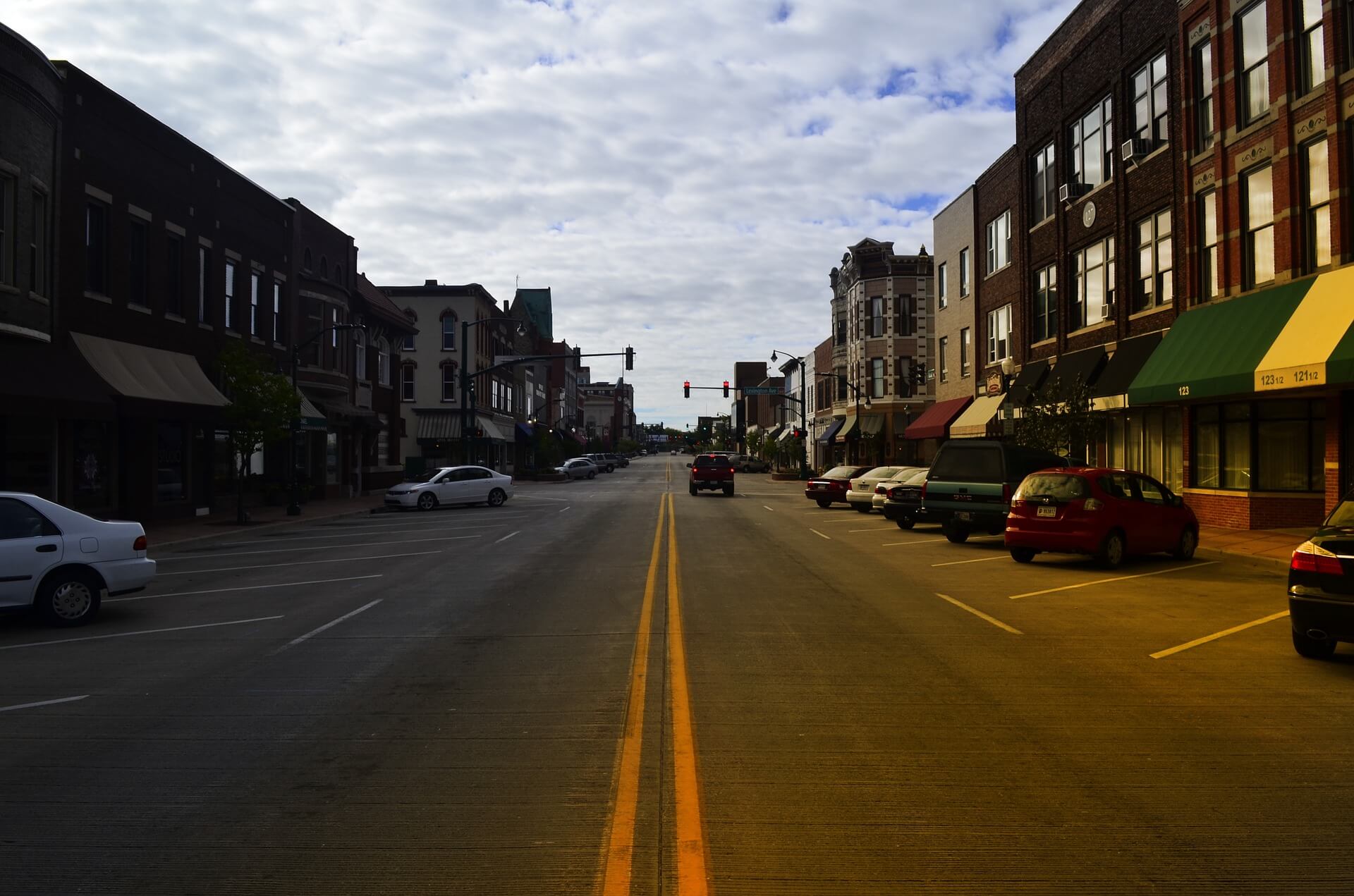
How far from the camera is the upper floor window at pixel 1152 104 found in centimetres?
2616

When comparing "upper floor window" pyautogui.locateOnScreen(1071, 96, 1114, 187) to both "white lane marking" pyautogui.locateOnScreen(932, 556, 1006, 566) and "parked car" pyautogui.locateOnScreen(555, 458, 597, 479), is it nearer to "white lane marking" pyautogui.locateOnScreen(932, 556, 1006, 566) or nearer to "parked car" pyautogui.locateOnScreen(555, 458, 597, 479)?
"white lane marking" pyautogui.locateOnScreen(932, 556, 1006, 566)

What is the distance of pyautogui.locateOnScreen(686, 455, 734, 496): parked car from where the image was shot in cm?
4391

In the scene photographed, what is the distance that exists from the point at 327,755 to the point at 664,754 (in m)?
2.06

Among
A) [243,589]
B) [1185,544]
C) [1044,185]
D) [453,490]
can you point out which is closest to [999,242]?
[1044,185]

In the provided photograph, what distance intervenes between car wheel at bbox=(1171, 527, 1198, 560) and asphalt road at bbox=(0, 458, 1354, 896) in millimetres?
4212

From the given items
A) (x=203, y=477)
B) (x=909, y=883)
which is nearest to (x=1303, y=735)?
(x=909, y=883)

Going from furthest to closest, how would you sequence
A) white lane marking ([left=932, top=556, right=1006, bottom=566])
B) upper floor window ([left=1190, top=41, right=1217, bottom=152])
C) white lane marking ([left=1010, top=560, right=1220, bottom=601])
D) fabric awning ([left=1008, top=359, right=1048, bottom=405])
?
fabric awning ([left=1008, top=359, right=1048, bottom=405]) < upper floor window ([left=1190, top=41, right=1217, bottom=152]) < white lane marking ([left=932, top=556, right=1006, bottom=566]) < white lane marking ([left=1010, top=560, right=1220, bottom=601])

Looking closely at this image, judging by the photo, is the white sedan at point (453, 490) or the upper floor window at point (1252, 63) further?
the white sedan at point (453, 490)

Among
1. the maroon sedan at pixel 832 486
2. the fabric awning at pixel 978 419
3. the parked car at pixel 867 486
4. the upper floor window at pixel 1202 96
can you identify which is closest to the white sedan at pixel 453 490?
the maroon sedan at pixel 832 486

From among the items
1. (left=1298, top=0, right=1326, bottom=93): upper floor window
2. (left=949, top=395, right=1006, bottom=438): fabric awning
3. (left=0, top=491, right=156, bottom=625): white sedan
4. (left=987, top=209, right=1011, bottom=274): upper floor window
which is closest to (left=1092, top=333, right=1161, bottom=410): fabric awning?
(left=1298, top=0, right=1326, bottom=93): upper floor window

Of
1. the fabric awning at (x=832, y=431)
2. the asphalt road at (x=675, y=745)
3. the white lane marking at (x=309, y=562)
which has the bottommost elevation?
the asphalt road at (x=675, y=745)

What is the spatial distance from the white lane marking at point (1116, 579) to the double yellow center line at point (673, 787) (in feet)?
19.2

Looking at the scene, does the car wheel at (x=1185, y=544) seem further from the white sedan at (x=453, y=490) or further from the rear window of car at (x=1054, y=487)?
the white sedan at (x=453, y=490)

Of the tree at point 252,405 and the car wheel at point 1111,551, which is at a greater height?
the tree at point 252,405
